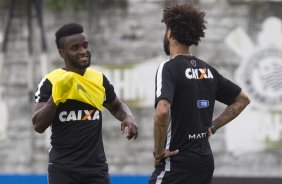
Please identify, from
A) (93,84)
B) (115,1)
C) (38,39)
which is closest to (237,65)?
(115,1)

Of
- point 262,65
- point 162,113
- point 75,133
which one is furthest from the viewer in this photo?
point 262,65

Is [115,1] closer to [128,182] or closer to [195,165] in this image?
[128,182]

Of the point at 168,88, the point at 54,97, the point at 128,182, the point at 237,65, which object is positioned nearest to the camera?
the point at 168,88

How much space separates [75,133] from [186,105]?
870 millimetres

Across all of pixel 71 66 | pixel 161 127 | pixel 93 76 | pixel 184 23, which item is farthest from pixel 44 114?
pixel 184 23

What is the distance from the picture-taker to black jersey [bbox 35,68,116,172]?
5398 millimetres

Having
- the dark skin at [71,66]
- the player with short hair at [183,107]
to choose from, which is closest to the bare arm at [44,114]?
the dark skin at [71,66]

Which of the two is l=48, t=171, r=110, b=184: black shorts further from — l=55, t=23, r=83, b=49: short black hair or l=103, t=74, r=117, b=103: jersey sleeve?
l=55, t=23, r=83, b=49: short black hair

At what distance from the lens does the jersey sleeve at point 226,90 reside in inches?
210

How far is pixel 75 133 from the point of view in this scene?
5398 mm

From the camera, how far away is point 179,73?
4.96 metres

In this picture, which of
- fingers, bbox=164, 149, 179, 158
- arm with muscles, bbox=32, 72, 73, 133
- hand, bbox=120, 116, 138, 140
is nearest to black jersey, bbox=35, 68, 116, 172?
arm with muscles, bbox=32, 72, 73, 133

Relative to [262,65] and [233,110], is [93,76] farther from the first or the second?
[262,65]

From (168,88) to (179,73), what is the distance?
146mm
